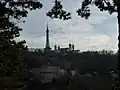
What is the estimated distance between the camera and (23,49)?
67.4 feet

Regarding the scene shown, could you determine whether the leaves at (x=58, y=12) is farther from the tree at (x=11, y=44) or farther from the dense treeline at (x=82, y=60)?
the dense treeline at (x=82, y=60)

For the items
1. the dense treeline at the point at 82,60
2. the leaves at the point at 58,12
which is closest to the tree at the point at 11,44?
the leaves at the point at 58,12

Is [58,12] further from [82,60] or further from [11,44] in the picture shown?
[82,60]

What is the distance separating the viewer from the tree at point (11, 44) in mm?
16758

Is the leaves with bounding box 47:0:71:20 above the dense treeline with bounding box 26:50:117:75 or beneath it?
above

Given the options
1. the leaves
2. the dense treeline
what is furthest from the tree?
the dense treeline

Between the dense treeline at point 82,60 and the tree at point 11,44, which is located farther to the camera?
the dense treeline at point 82,60

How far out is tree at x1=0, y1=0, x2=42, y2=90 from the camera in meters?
16.8

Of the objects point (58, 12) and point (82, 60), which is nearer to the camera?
point (58, 12)

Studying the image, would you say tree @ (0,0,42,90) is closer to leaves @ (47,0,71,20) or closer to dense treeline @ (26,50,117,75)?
leaves @ (47,0,71,20)

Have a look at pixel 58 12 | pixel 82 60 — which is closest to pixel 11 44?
pixel 58 12

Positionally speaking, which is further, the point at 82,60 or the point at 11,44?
the point at 82,60

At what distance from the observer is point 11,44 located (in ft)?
58.9

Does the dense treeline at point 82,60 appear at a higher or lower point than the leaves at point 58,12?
lower
